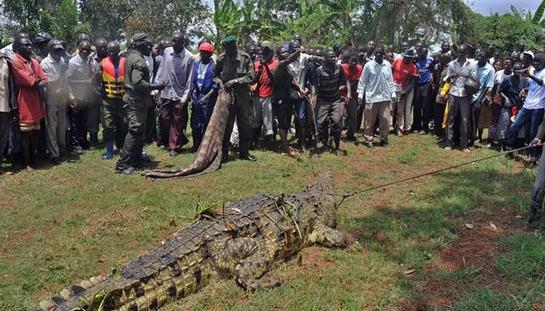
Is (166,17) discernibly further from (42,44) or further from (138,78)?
(138,78)

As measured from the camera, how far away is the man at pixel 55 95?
8.98 metres

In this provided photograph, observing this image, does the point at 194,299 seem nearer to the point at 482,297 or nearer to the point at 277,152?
the point at 482,297

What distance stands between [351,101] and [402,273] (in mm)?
6753

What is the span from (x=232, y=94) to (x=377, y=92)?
3.52 metres

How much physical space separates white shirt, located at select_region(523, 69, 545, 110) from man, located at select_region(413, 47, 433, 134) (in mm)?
2892

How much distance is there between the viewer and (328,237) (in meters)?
5.70

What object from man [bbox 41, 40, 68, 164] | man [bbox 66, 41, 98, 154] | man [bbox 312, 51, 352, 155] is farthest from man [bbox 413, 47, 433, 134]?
man [bbox 41, 40, 68, 164]

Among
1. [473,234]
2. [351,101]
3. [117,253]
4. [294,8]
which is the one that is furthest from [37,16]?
[473,234]

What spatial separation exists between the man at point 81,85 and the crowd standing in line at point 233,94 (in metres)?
0.02

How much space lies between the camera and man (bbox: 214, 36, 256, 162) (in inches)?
346

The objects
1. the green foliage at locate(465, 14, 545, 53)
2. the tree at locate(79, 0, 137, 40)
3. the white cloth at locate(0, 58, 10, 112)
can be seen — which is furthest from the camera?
the tree at locate(79, 0, 137, 40)

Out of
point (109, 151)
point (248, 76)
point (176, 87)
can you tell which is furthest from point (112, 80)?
point (248, 76)

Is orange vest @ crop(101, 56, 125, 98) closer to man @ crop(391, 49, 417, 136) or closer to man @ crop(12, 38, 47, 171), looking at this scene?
man @ crop(12, 38, 47, 171)

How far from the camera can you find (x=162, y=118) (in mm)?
9977
